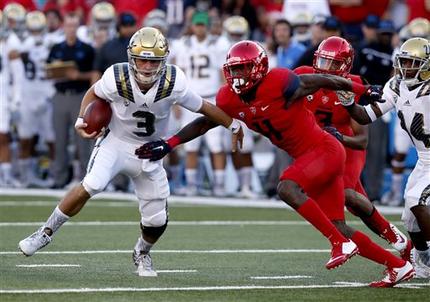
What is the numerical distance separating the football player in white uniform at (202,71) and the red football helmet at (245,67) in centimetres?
661

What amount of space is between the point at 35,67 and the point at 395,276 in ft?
29.7

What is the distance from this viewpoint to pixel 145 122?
26.6 feet

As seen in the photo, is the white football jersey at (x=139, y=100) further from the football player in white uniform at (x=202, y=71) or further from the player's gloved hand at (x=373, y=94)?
the football player in white uniform at (x=202, y=71)

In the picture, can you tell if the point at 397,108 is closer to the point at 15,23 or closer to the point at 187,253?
the point at 187,253

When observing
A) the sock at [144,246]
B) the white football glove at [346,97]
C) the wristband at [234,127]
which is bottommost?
the sock at [144,246]

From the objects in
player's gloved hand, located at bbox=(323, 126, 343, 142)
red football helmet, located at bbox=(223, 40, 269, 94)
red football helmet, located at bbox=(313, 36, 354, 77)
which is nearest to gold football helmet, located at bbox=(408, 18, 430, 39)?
red football helmet, located at bbox=(313, 36, 354, 77)

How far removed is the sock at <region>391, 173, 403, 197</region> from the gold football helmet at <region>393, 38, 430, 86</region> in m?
5.55

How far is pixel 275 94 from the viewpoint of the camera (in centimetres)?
797

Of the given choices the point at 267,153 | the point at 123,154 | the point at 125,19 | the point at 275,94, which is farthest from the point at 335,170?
the point at 267,153

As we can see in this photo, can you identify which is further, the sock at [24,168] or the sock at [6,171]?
the sock at [24,168]

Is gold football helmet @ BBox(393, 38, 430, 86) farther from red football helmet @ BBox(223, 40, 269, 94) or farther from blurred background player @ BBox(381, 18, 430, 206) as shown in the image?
blurred background player @ BBox(381, 18, 430, 206)

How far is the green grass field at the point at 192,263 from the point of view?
288 inches

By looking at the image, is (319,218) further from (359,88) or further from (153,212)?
(153,212)

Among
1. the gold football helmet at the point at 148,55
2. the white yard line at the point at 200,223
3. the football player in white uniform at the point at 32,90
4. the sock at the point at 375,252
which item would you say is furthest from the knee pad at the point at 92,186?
the football player in white uniform at the point at 32,90
